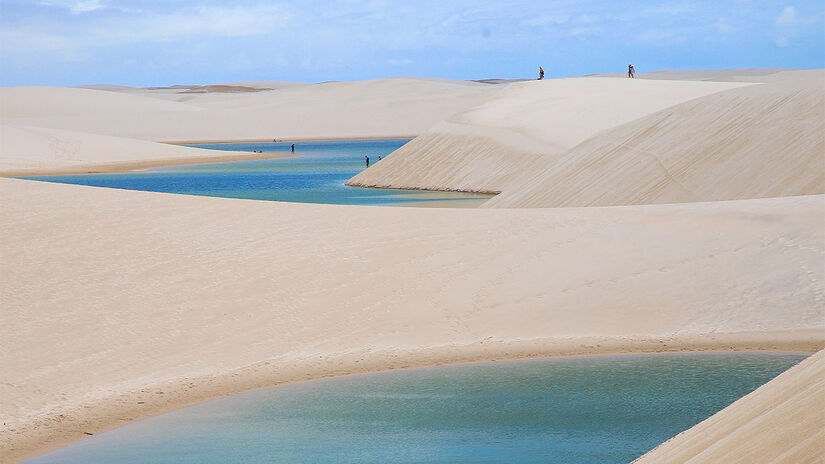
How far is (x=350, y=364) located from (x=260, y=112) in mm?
107776

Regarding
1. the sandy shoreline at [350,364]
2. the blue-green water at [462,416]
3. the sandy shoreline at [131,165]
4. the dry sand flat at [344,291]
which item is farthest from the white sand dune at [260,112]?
the blue-green water at [462,416]

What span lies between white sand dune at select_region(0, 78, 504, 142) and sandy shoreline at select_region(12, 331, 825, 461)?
88.0m

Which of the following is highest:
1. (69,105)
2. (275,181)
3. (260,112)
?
(69,105)

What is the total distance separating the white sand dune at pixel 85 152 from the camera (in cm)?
5578

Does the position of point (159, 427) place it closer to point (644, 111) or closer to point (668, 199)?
point (668, 199)

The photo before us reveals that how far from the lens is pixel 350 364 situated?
1133 centimetres

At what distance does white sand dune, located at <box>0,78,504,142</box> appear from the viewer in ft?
345

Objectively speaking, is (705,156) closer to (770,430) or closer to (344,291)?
(344,291)

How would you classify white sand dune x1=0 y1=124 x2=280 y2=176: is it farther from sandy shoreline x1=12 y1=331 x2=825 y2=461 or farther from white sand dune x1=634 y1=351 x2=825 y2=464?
white sand dune x1=634 y1=351 x2=825 y2=464

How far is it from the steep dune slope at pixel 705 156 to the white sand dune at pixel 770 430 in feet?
48.5

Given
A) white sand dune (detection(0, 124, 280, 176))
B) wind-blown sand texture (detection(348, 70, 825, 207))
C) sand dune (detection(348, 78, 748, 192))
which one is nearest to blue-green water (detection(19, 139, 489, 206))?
sand dune (detection(348, 78, 748, 192))

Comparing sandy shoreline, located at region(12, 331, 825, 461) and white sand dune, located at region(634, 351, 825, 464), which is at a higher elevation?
white sand dune, located at region(634, 351, 825, 464)

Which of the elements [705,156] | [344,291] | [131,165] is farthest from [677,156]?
[131,165]

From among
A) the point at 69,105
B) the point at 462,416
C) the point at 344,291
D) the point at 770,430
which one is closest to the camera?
the point at 770,430
